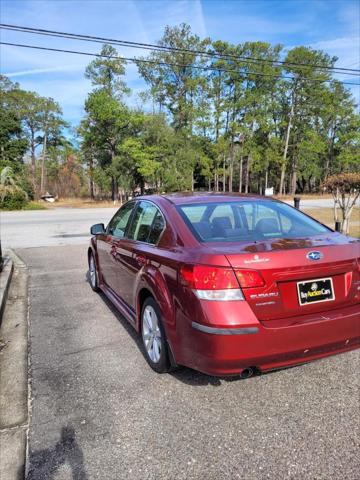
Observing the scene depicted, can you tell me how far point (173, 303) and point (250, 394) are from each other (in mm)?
1007

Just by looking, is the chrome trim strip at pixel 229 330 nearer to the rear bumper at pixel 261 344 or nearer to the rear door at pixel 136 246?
the rear bumper at pixel 261 344

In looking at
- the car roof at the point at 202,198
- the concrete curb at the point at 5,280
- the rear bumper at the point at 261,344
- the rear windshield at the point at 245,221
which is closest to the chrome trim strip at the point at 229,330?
the rear bumper at the point at 261,344

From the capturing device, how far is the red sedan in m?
2.62

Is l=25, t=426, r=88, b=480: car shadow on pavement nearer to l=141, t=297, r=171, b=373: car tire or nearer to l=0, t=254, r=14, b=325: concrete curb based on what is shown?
l=141, t=297, r=171, b=373: car tire

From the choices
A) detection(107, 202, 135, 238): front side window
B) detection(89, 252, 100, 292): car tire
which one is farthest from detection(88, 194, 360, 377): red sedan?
detection(89, 252, 100, 292): car tire

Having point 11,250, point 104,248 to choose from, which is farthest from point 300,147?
point 104,248

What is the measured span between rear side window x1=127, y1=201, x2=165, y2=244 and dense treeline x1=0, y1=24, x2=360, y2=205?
35.7 m

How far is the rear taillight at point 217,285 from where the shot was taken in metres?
2.62

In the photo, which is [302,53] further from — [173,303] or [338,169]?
[173,303]

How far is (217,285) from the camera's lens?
8.60 feet

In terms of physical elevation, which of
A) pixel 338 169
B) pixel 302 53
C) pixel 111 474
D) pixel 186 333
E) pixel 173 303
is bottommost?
pixel 111 474

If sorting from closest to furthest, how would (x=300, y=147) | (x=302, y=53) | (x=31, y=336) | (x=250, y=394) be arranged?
(x=250, y=394)
(x=31, y=336)
(x=302, y=53)
(x=300, y=147)

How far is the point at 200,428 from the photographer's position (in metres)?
2.69

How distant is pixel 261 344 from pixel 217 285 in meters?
0.50
